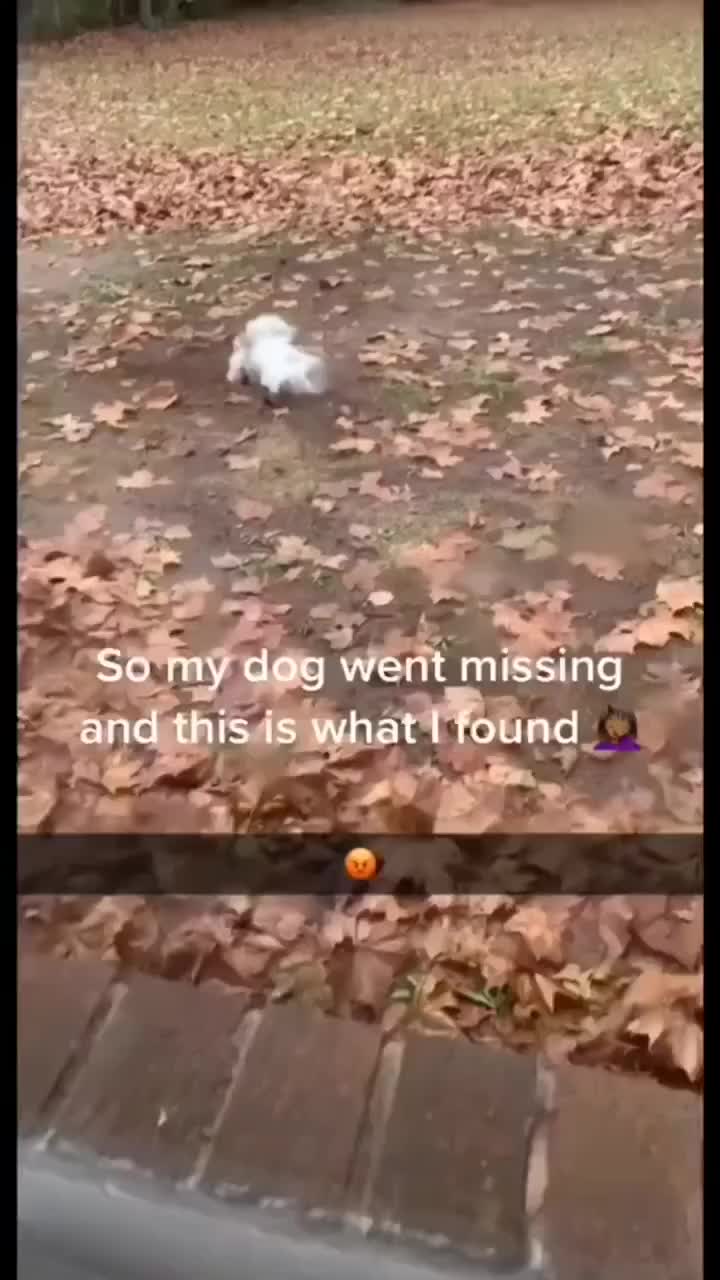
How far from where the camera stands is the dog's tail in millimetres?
1211

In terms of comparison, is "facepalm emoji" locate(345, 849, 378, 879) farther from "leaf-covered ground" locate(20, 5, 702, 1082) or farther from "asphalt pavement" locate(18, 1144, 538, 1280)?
"asphalt pavement" locate(18, 1144, 538, 1280)

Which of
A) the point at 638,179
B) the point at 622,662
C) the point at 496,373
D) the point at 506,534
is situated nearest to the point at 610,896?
the point at 622,662

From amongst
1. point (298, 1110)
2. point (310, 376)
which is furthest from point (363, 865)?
point (310, 376)

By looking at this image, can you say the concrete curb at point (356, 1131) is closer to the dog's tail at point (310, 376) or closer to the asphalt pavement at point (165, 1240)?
the asphalt pavement at point (165, 1240)

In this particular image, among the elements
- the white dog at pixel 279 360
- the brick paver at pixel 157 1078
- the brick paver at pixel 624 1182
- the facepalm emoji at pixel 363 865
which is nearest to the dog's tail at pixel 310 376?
the white dog at pixel 279 360

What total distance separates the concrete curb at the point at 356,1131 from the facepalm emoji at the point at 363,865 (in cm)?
13

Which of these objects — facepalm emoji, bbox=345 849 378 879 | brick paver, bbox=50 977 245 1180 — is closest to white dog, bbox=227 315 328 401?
facepalm emoji, bbox=345 849 378 879

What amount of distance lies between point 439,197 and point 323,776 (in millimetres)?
588

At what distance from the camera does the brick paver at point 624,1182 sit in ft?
3.32

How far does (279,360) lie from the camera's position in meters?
1.21

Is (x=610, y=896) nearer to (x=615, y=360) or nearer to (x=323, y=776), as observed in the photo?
(x=323, y=776)

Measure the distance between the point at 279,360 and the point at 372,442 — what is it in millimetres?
123

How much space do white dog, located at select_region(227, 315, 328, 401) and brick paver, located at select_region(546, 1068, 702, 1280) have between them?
698mm

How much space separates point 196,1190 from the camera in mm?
1047
